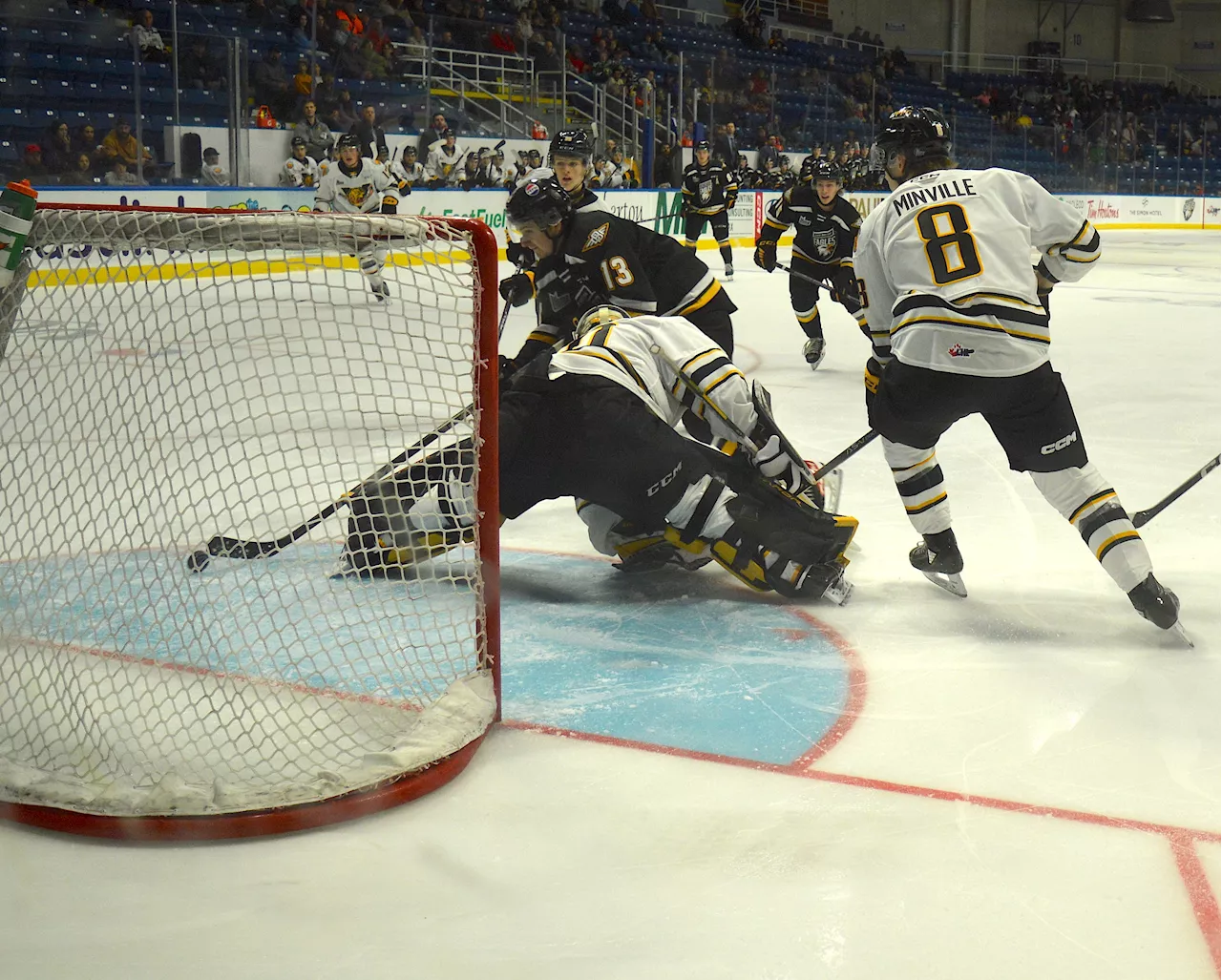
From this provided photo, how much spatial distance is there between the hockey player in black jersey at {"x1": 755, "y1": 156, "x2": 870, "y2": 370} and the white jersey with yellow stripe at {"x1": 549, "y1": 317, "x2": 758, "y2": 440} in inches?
161

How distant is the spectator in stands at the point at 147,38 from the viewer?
9375 mm

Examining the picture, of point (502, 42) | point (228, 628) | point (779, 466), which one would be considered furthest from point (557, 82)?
point (228, 628)

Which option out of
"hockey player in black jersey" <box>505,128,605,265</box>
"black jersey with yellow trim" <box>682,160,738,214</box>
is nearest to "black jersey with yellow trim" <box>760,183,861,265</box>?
"hockey player in black jersey" <box>505,128,605,265</box>

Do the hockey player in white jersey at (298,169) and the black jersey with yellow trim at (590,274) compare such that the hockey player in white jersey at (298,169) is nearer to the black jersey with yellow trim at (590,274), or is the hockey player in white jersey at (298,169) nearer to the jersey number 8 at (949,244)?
the black jersey with yellow trim at (590,274)

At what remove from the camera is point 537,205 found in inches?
136

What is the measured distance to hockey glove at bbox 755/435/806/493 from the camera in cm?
306

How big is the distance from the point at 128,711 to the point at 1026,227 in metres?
2.05

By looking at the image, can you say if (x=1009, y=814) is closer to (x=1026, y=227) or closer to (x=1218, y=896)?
(x=1218, y=896)

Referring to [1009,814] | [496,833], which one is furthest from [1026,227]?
[496,833]

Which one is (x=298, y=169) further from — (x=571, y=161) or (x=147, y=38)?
(x=571, y=161)

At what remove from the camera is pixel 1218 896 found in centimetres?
168

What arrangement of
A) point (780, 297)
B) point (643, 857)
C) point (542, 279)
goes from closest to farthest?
point (643, 857) → point (542, 279) → point (780, 297)

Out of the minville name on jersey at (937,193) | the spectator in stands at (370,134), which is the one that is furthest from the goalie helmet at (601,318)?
the spectator in stands at (370,134)

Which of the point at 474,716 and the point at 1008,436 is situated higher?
the point at 1008,436
